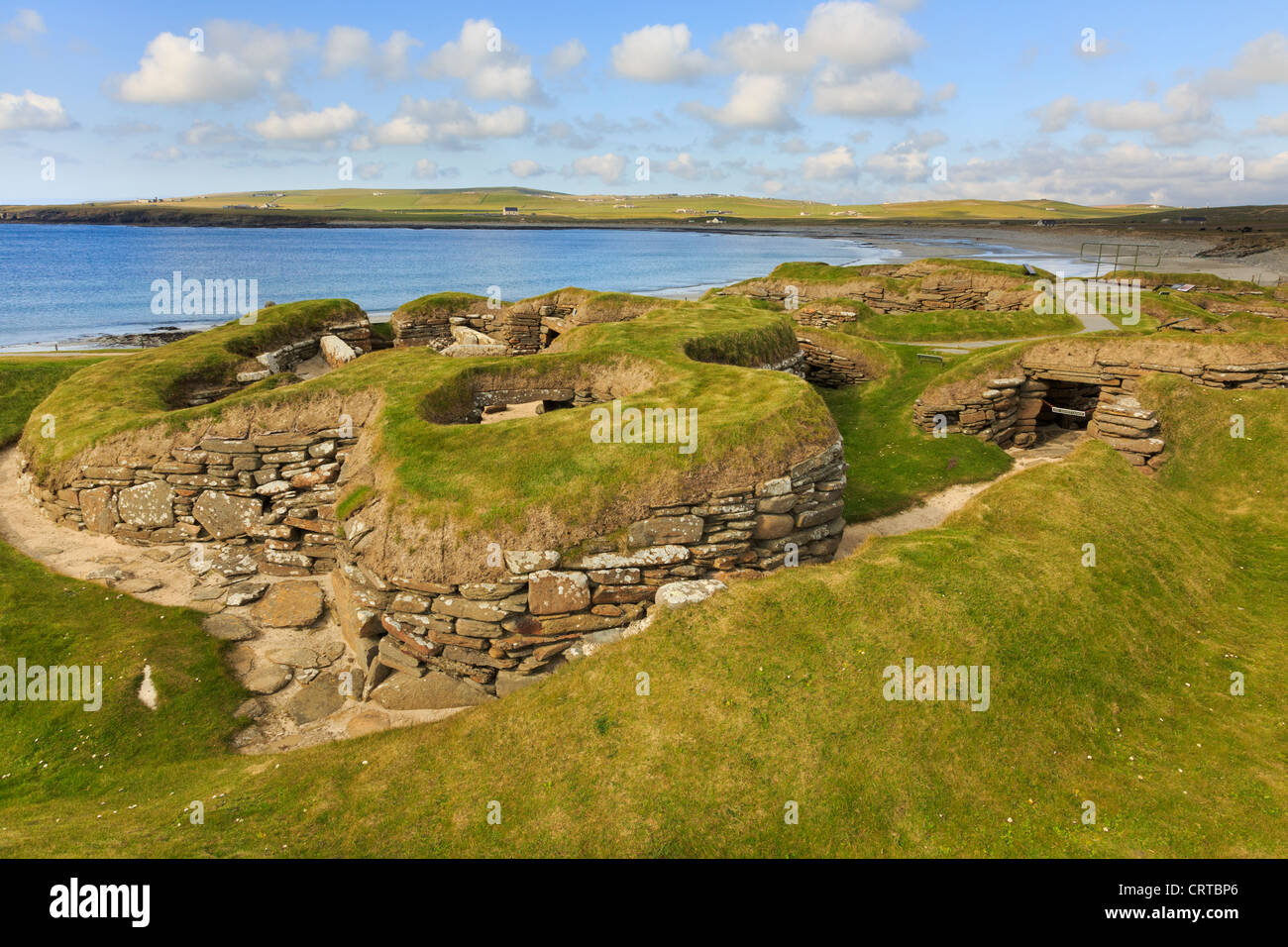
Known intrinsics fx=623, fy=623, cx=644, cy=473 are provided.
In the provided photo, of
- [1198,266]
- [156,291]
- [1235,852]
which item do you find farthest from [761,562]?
[156,291]

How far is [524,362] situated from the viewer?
19.0m

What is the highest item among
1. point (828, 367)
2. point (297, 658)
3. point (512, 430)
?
point (828, 367)

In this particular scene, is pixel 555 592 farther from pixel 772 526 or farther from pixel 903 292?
pixel 903 292

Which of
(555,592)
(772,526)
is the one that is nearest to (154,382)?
(555,592)

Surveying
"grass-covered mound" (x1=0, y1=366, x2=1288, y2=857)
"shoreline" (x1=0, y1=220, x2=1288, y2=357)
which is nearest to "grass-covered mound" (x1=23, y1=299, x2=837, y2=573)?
"grass-covered mound" (x1=0, y1=366, x2=1288, y2=857)

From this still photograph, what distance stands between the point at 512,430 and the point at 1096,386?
795 inches

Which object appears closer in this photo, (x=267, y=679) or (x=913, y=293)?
(x=267, y=679)

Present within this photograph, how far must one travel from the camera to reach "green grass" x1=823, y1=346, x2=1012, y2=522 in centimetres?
1762

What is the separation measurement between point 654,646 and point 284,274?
111183 mm

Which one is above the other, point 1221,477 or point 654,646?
point 1221,477

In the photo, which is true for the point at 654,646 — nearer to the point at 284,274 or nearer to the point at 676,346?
the point at 676,346

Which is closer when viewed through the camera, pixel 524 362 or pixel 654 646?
pixel 654 646

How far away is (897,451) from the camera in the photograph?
20172 mm

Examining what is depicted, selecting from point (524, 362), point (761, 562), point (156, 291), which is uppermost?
point (156, 291)
